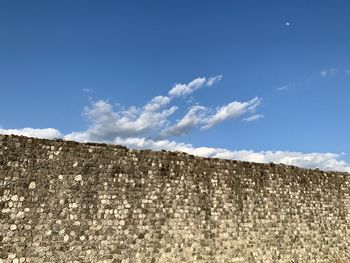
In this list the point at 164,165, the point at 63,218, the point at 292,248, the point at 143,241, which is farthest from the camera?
the point at 292,248

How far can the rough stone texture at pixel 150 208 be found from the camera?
13.0 metres

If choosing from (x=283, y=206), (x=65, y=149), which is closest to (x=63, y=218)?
(x=65, y=149)

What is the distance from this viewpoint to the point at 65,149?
46.2 ft

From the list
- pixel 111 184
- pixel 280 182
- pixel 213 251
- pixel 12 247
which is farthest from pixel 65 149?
pixel 280 182

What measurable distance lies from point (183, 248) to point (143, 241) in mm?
1593

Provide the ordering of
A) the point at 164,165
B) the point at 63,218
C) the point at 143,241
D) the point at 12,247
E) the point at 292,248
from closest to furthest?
1. the point at 12,247
2. the point at 63,218
3. the point at 143,241
4. the point at 164,165
5. the point at 292,248

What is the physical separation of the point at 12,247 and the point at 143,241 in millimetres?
4193

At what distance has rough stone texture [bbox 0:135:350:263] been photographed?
13039 millimetres

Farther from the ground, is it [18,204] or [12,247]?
[18,204]

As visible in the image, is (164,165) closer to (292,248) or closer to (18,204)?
(18,204)

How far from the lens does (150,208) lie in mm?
15008

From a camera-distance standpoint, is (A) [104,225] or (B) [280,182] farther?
(B) [280,182]

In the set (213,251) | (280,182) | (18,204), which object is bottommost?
(213,251)

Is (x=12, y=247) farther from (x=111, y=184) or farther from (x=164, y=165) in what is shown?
(x=164, y=165)
